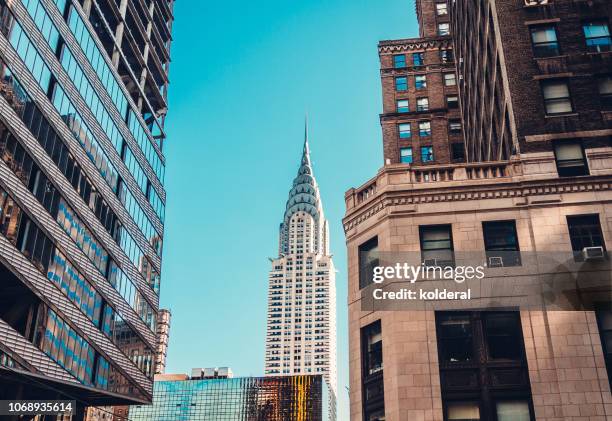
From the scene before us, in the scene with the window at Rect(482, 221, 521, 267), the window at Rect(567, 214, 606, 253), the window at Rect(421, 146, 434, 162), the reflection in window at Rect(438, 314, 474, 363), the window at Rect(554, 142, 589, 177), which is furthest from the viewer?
the window at Rect(421, 146, 434, 162)

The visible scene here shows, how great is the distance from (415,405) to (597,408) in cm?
636

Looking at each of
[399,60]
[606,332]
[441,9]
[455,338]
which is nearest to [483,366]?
[455,338]

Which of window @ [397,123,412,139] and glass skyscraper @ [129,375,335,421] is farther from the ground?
window @ [397,123,412,139]

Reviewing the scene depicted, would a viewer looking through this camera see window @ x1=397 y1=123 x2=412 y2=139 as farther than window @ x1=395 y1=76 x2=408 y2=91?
No

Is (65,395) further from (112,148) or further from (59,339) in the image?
(112,148)

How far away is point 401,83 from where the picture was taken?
191 feet

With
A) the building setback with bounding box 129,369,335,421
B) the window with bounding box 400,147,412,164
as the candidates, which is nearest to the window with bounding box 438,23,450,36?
the window with bounding box 400,147,412,164

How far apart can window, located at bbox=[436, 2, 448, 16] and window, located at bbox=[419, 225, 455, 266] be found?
143 feet

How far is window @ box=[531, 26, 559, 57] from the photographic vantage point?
106 ft

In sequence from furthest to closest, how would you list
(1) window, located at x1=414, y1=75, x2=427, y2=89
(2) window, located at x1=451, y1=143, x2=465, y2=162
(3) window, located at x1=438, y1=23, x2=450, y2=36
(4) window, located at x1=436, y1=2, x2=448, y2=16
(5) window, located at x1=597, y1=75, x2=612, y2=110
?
(4) window, located at x1=436, y1=2, x2=448, y2=16 → (3) window, located at x1=438, y1=23, x2=450, y2=36 → (1) window, located at x1=414, y1=75, x2=427, y2=89 → (2) window, located at x1=451, y1=143, x2=465, y2=162 → (5) window, located at x1=597, y1=75, x2=612, y2=110

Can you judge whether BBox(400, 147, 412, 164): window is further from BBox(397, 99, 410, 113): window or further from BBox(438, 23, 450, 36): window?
BBox(438, 23, 450, 36): window

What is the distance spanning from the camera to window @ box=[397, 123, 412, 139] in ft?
181

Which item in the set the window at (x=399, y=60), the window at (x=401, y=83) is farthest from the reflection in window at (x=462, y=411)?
the window at (x=399, y=60)

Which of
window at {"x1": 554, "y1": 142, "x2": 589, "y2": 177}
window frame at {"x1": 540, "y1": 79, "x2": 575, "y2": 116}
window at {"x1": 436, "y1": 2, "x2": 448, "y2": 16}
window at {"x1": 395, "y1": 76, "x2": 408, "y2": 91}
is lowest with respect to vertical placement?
window at {"x1": 554, "y1": 142, "x2": 589, "y2": 177}
